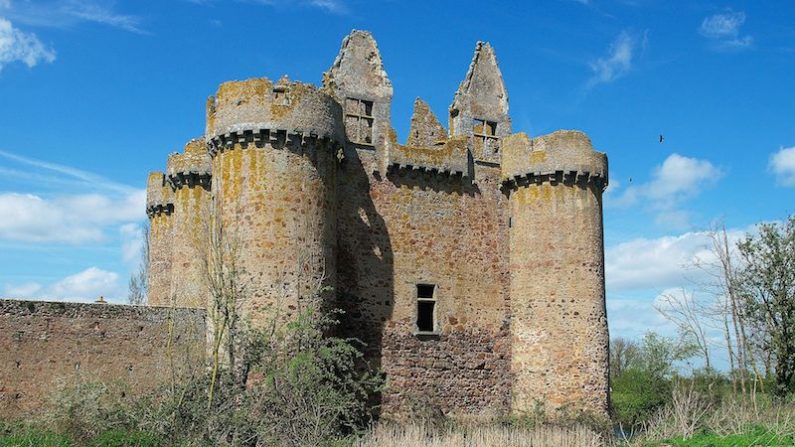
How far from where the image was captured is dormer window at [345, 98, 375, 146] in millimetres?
22375

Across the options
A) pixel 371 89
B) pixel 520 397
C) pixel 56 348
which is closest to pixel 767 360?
pixel 520 397

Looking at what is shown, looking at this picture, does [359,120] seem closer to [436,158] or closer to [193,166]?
[436,158]

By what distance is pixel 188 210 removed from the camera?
23.8 m

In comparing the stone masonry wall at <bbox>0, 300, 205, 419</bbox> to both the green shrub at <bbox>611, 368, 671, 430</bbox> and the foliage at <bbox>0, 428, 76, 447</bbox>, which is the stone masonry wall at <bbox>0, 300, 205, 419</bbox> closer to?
the foliage at <bbox>0, 428, 76, 447</bbox>

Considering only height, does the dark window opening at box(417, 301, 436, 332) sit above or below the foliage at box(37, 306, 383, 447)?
above

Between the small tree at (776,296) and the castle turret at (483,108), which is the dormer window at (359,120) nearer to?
the castle turret at (483,108)

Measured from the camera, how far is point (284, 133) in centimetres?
1950

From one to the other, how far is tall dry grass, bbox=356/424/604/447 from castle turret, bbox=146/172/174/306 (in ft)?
28.7

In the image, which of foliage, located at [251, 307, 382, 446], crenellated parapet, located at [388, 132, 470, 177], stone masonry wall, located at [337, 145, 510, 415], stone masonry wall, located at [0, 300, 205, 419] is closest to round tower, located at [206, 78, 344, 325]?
foliage, located at [251, 307, 382, 446]

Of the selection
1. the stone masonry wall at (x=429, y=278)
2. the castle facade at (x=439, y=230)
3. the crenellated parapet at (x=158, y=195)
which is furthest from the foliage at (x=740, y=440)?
the crenellated parapet at (x=158, y=195)

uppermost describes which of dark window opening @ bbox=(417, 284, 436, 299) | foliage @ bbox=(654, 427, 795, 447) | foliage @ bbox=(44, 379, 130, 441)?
dark window opening @ bbox=(417, 284, 436, 299)

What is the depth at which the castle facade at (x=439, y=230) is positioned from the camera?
20156mm

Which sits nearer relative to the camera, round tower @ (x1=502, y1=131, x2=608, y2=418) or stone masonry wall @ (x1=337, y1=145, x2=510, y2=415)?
stone masonry wall @ (x1=337, y1=145, x2=510, y2=415)

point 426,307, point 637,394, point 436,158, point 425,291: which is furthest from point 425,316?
point 637,394
